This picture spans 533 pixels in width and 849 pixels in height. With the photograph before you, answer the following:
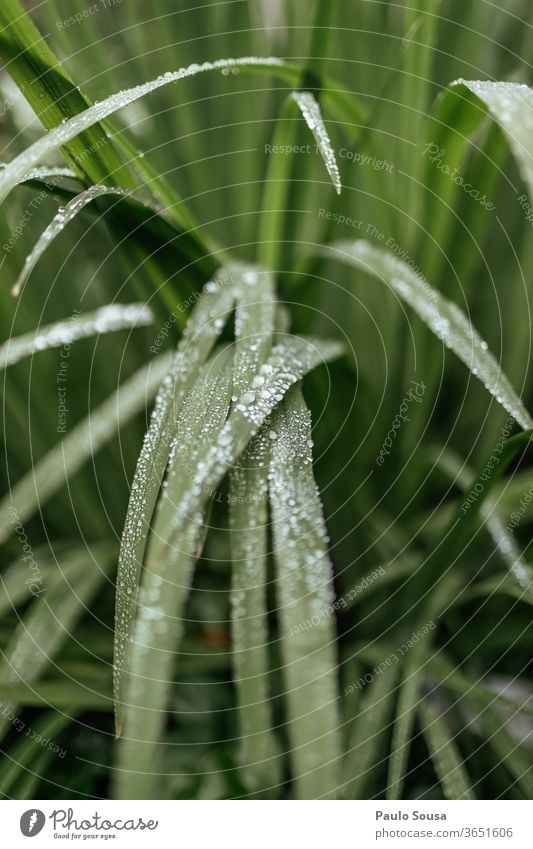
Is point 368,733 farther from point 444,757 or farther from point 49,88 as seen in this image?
point 49,88

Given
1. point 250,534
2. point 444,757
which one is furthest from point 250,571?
point 444,757

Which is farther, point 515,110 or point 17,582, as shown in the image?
point 17,582

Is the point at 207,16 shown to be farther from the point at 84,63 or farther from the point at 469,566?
the point at 469,566

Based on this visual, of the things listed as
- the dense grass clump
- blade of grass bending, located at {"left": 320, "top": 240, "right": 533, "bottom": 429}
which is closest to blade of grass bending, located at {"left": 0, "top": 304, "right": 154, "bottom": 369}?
the dense grass clump

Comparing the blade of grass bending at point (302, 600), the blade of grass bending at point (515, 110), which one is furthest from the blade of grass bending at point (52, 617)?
the blade of grass bending at point (515, 110)

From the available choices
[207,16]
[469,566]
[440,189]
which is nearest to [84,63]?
[207,16]
